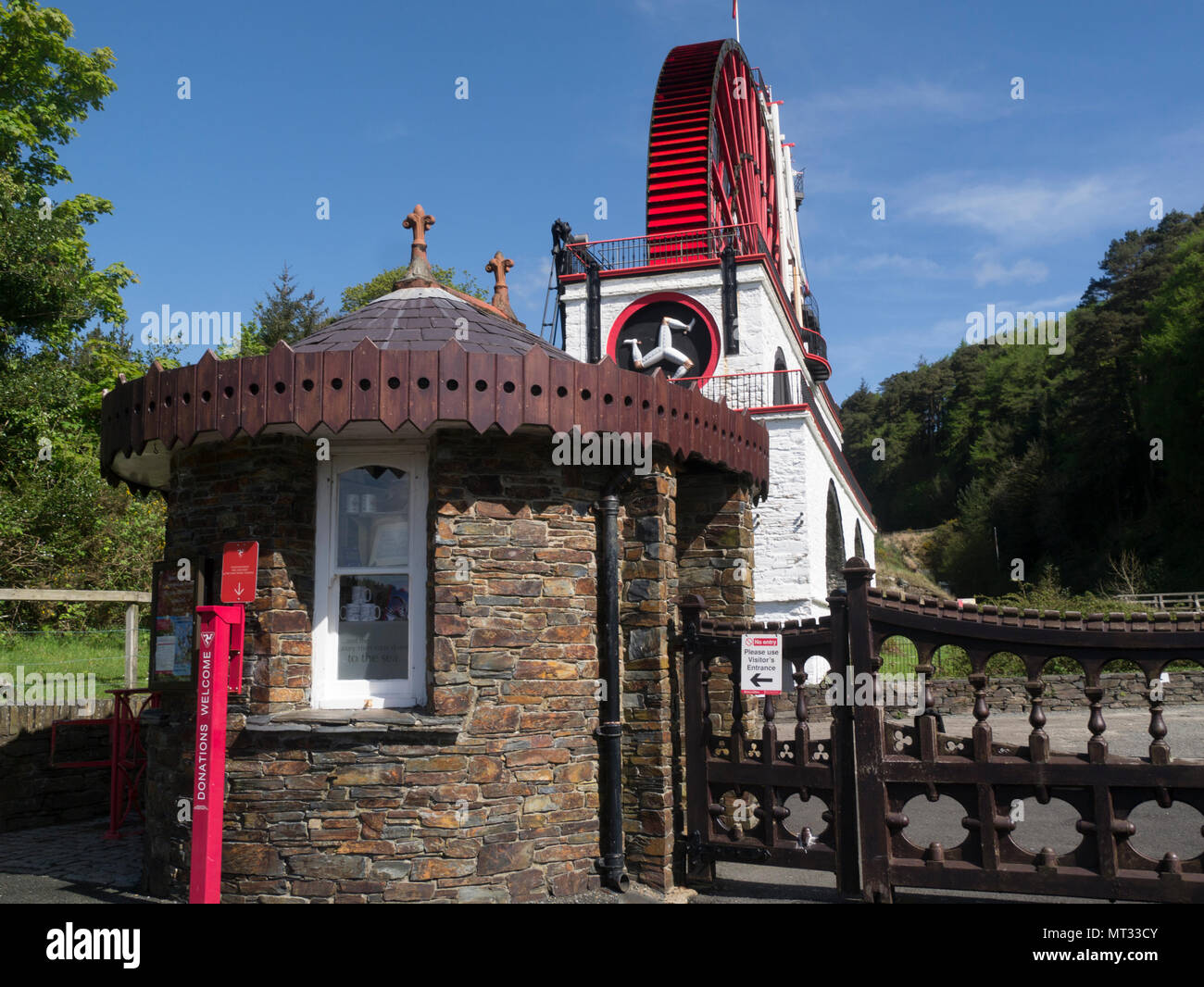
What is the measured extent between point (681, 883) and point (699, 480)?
11.0ft

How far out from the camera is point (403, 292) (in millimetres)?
8031

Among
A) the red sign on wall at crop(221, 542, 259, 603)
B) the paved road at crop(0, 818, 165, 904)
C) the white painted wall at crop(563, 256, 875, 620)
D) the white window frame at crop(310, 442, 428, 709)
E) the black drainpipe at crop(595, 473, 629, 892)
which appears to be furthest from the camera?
the white painted wall at crop(563, 256, 875, 620)

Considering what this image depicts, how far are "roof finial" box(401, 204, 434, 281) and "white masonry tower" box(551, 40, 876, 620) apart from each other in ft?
47.5

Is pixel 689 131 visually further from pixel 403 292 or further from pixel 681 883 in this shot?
pixel 681 883

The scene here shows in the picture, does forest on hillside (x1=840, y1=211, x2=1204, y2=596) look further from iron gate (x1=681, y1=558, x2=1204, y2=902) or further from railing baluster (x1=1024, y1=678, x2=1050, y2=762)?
railing baluster (x1=1024, y1=678, x2=1050, y2=762)

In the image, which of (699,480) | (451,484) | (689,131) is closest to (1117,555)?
(689,131)

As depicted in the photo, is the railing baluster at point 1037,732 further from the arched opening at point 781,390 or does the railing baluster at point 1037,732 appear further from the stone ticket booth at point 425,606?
the arched opening at point 781,390

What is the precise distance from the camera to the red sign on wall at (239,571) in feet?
19.7

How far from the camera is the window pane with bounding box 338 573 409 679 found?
→ 660 centimetres

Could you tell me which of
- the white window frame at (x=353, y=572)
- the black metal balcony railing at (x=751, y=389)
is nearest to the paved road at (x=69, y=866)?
the white window frame at (x=353, y=572)

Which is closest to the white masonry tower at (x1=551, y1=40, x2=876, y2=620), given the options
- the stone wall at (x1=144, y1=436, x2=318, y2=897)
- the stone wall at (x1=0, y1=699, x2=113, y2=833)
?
the stone wall at (x1=0, y1=699, x2=113, y2=833)

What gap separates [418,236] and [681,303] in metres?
18.0

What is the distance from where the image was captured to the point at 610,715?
6742mm

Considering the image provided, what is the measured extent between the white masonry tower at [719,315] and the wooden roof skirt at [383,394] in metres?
15.0
